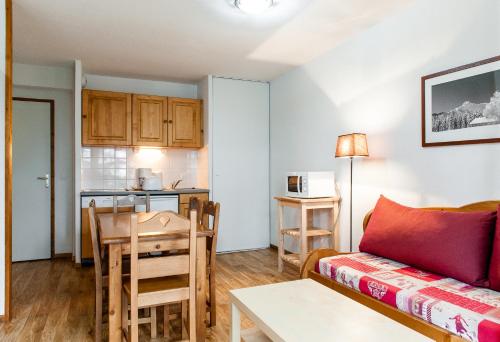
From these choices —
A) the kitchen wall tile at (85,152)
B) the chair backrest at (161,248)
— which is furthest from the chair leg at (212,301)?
the kitchen wall tile at (85,152)

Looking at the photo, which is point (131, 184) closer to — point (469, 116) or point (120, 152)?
point (120, 152)

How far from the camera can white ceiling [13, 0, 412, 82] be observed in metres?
2.82

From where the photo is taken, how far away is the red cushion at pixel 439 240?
6.47 feet

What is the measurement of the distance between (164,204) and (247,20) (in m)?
2.43

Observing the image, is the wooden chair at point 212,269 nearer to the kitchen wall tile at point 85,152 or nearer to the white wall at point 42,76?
the kitchen wall tile at point 85,152

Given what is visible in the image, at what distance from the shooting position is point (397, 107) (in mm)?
2955

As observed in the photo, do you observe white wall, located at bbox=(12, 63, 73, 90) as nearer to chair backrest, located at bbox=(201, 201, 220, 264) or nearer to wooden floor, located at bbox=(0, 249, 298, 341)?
wooden floor, located at bbox=(0, 249, 298, 341)

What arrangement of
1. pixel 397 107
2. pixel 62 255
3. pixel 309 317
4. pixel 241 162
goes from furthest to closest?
1. pixel 241 162
2. pixel 62 255
3. pixel 397 107
4. pixel 309 317

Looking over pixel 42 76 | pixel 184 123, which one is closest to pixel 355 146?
pixel 184 123

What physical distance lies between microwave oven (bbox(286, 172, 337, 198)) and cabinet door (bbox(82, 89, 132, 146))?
2293mm

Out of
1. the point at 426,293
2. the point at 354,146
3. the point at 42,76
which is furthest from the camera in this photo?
the point at 42,76

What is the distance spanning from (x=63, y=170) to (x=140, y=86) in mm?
1529

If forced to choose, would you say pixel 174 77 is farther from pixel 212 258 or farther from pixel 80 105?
pixel 212 258

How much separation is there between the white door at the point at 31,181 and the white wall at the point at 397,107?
3.24 meters
